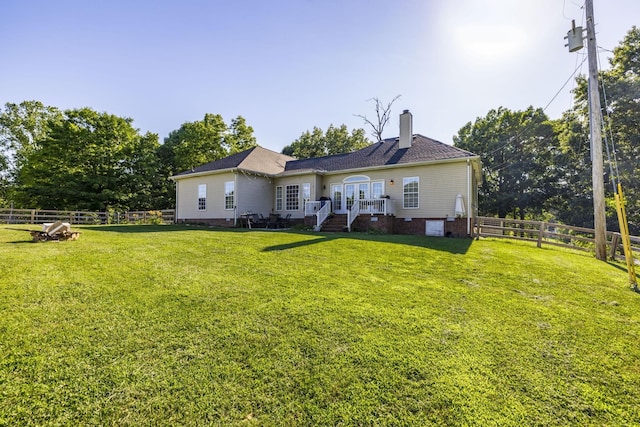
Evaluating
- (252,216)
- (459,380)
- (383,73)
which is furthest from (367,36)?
(459,380)

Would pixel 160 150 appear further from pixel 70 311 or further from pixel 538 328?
pixel 538 328

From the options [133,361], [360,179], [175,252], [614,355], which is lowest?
[614,355]

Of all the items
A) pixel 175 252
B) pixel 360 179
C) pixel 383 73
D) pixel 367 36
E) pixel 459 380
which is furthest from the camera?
pixel 360 179

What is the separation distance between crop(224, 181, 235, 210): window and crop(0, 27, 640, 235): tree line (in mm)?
14926

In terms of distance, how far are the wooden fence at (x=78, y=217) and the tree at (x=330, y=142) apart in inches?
642

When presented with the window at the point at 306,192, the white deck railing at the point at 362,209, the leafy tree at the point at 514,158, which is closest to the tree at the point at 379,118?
the leafy tree at the point at 514,158

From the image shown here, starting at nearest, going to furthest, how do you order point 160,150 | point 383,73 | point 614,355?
1. point 614,355
2. point 383,73
3. point 160,150

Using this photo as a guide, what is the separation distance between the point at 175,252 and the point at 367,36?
10.3 m

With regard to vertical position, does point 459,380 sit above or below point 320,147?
below

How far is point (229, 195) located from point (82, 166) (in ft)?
58.8

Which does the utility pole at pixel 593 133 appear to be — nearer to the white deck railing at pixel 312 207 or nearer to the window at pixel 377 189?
the window at pixel 377 189

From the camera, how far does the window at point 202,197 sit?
16.9m

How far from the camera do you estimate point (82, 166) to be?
24391mm

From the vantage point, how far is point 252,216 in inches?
609
